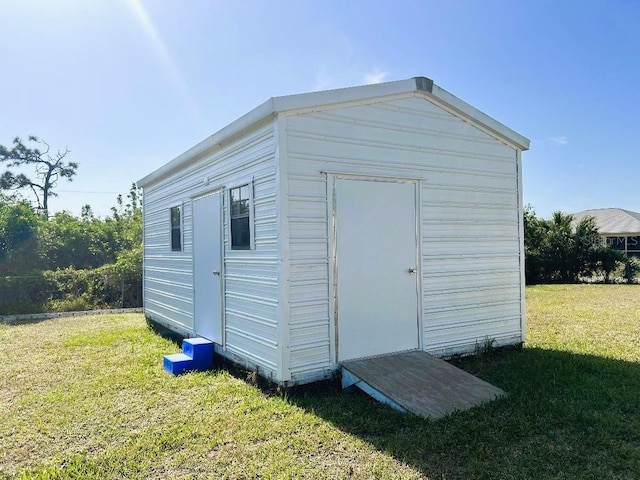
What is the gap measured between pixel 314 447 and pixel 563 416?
6.81ft

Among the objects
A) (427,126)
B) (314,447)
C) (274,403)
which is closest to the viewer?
(314,447)

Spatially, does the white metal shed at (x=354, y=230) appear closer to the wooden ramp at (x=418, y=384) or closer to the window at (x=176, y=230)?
the wooden ramp at (x=418, y=384)

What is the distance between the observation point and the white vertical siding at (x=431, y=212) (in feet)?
13.8

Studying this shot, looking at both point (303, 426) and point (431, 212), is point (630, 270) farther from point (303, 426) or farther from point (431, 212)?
point (303, 426)

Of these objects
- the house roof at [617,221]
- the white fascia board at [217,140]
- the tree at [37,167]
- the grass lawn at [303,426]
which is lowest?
the grass lawn at [303,426]

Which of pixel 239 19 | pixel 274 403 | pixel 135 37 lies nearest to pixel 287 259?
pixel 274 403

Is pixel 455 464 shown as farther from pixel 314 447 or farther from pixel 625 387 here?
pixel 625 387

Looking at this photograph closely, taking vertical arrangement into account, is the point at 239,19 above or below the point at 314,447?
above

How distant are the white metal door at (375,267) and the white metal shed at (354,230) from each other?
0.02 metres

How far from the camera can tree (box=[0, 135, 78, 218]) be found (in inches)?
866

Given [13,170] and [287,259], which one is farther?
[13,170]

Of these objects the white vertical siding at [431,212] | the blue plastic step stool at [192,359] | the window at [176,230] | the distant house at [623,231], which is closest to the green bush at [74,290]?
the window at [176,230]

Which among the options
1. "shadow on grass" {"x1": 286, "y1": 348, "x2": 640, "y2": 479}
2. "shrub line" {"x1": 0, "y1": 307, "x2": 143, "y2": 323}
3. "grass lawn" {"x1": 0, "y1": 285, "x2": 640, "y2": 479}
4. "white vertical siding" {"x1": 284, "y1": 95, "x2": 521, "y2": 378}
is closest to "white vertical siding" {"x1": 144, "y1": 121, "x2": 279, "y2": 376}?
"white vertical siding" {"x1": 284, "y1": 95, "x2": 521, "y2": 378}

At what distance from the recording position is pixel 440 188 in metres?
5.21
